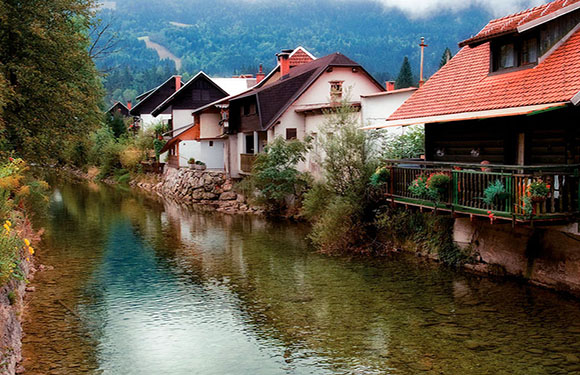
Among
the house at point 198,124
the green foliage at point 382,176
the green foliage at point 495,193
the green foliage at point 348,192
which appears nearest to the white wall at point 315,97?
the green foliage at point 348,192

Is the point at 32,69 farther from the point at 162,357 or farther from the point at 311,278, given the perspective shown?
the point at 162,357

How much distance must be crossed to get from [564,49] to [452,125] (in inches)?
172

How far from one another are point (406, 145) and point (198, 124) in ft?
94.1

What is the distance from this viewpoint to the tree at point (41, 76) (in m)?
24.6

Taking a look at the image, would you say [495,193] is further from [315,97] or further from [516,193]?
[315,97]

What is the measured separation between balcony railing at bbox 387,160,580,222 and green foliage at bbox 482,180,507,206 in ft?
0.10

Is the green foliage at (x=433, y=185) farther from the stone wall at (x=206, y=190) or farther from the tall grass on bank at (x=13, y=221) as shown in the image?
the stone wall at (x=206, y=190)

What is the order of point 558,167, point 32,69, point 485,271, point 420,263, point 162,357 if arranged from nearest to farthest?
1. point 162,357
2. point 558,167
3. point 485,271
4. point 420,263
5. point 32,69

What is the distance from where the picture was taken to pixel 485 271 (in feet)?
64.5

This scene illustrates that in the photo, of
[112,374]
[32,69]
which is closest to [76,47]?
[32,69]

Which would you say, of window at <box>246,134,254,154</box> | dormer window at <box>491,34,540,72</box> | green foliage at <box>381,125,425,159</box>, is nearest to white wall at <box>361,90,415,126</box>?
green foliage at <box>381,125,425,159</box>

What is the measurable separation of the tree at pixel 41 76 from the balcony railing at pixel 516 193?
55.7ft

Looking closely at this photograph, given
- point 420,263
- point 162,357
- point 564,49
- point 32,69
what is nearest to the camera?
point 162,357

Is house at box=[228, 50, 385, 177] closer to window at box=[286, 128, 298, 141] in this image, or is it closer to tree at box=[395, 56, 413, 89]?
window at box=[286, 128, 298, 141]
